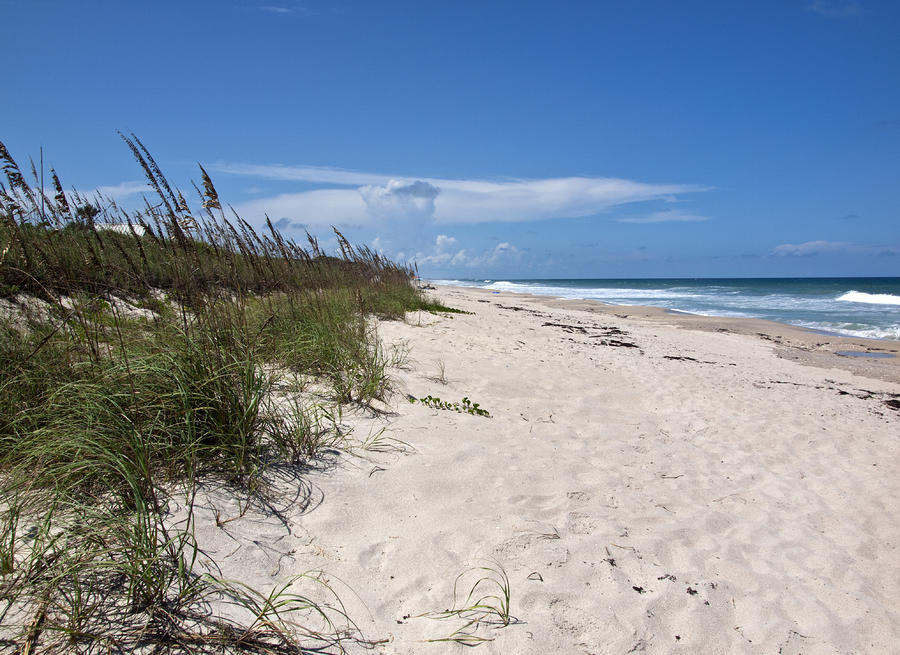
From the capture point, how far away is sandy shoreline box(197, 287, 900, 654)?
2.03m

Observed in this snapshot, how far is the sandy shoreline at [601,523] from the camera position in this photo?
203 cm

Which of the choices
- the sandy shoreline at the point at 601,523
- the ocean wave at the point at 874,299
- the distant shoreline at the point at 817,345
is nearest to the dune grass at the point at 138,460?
the sandy shoreline at the point at 601,523

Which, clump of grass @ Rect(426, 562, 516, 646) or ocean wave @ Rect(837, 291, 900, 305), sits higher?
ocean wave @ Rect(837, 291, 900, 305)

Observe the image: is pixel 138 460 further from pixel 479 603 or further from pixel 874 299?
pixel 874 299

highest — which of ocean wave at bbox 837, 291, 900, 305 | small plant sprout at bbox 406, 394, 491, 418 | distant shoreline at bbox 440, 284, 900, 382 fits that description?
ocean wave at bbox 837, 291, 900, 305

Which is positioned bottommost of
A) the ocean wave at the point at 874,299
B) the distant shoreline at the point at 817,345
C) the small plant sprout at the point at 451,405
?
the distant shoreline at the point at 817,345

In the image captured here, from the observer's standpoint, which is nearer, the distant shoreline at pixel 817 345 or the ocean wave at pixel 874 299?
the distant shoreline at pixel 817 345

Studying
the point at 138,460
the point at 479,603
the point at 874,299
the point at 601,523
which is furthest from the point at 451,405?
the point at 874,299

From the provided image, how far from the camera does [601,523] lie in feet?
8.97

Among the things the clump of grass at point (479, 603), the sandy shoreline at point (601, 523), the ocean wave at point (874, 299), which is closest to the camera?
the clump of grass at point (479, 603)

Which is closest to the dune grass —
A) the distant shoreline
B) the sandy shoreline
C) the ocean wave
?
the sandy shoreline

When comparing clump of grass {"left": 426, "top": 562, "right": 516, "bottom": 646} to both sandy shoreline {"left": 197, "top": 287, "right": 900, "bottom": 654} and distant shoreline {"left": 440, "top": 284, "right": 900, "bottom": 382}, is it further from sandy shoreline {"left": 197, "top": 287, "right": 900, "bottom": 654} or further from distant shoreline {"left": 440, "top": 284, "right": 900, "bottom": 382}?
distant shoreline {"left": 440, "top": 284, "right": 900, "bottom": 382}

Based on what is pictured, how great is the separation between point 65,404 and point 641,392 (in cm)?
569

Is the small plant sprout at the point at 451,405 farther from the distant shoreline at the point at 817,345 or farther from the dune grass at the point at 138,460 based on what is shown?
the distant shoreline at the point at 817,345
